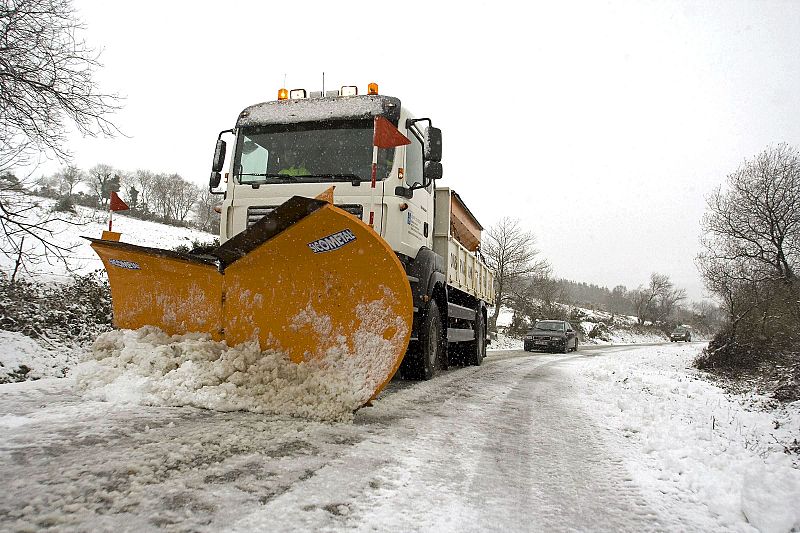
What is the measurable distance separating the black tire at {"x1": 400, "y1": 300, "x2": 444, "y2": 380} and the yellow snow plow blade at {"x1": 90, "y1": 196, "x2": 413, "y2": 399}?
1.95 metres

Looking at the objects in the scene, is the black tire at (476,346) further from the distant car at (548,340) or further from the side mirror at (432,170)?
the distant car at (548,340)

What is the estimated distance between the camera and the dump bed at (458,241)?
23.5ft

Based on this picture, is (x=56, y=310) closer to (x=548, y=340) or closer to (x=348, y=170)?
(x=348, y=170)

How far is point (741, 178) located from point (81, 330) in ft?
88.8

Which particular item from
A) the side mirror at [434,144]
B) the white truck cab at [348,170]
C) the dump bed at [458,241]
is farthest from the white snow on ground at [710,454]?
the side mirror at [434,144]

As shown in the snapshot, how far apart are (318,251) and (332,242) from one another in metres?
0.22

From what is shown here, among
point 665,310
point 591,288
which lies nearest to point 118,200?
point 665,310

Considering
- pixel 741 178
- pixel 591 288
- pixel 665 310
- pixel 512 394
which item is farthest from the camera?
pixel 591 288

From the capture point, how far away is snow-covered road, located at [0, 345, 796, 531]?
2070 millimetres

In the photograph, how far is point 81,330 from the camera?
8.88m

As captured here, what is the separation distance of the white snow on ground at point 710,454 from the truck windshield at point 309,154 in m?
3.56

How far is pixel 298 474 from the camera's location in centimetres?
262

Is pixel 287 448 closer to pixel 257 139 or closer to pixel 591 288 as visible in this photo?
pixel 257 139

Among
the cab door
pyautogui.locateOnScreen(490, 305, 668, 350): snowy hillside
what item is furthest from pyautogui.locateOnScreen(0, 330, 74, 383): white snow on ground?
pyautogui.locateOnScreen(490, 305, 668, 350): snowy hillside
